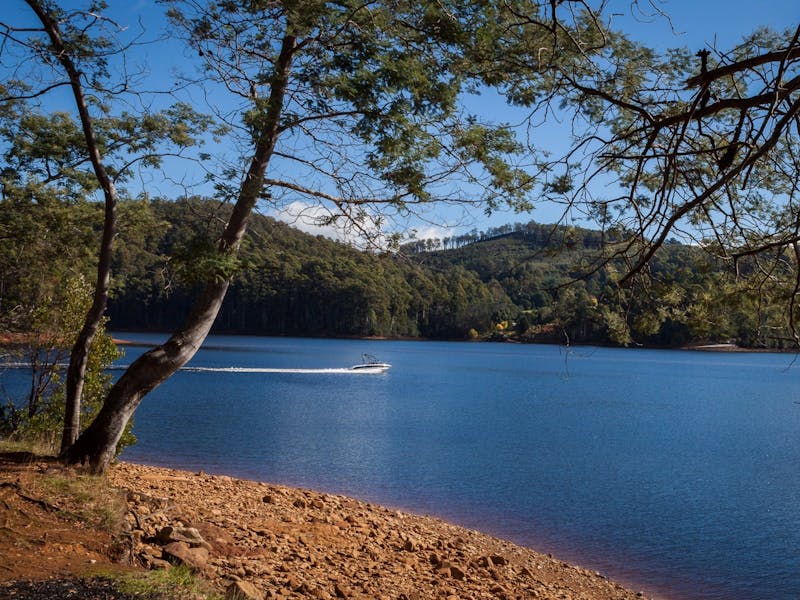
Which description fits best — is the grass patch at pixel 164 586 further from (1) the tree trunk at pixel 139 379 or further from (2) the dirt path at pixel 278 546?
(1) the tree trunk at pixel 139 379

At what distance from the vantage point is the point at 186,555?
5488mm

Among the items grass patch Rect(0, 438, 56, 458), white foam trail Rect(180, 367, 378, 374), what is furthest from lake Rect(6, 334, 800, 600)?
grass patch Rect(0, 438, 56, 458)

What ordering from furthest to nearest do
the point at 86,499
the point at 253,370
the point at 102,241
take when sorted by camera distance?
the point at 253,370, the point at 102,241, the point at 86,499

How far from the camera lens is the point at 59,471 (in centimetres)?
701

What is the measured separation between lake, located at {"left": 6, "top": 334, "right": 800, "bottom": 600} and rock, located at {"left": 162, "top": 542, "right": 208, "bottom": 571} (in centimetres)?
314

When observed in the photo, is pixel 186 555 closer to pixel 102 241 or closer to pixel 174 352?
pixel 174 352

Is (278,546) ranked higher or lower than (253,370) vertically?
higher

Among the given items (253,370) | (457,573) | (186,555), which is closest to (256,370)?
(253,370)

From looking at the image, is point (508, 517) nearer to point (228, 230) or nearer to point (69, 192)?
point (228, 230)

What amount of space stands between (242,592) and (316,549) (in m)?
2.22

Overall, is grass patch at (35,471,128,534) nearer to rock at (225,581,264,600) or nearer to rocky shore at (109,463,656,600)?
rocky shore at (109,463,656,600)

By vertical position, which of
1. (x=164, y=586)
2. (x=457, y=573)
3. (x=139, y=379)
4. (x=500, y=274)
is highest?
(x=500, y=274)

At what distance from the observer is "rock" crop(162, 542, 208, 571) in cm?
537

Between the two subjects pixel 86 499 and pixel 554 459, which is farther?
pixel 554 459
